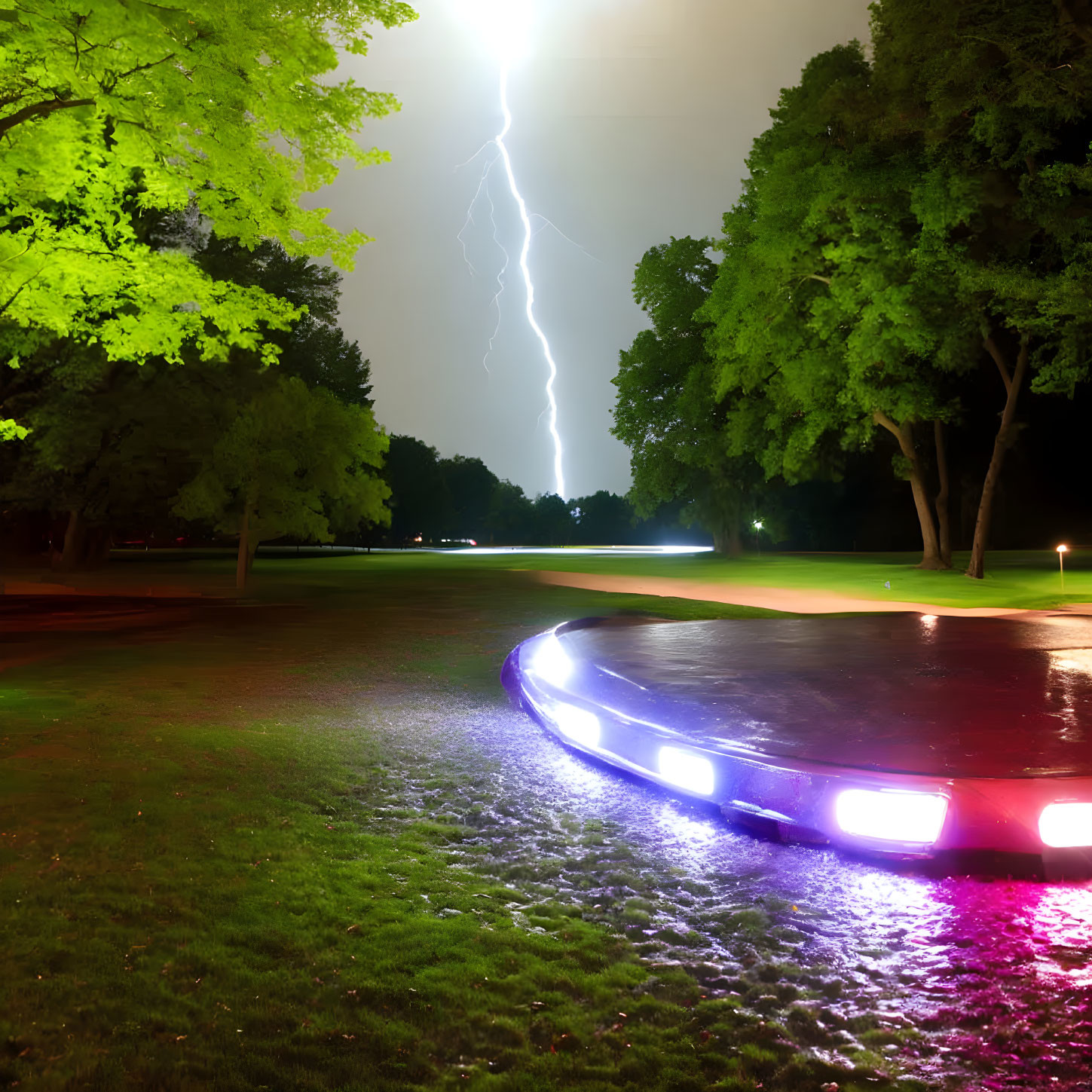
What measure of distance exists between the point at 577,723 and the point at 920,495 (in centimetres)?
2970

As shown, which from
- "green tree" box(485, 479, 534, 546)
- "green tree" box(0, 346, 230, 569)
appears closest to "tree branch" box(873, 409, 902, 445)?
"green tree" box(0, 346, 230, 569)

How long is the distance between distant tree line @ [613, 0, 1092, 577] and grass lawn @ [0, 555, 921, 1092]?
23.0 m

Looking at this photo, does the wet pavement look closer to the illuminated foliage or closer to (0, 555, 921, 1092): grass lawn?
(0, 555, 921, 1092): grass lawn

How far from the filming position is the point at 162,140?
11539mm

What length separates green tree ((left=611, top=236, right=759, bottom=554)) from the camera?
47.0 metres

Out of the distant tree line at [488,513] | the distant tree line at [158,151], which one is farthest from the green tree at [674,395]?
the distant tree line at [488,513]

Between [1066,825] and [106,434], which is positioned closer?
[1066,825]

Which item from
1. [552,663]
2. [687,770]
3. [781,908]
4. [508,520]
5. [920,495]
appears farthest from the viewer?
[508,520]

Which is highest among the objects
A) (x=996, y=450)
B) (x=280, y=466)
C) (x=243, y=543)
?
(x=996, y=450)

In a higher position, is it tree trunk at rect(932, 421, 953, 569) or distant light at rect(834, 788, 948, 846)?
tree trunk at rect(932, 421, 953, 569)

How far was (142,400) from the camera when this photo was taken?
33188 millimetres

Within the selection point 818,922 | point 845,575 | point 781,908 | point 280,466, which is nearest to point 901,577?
point 845,575

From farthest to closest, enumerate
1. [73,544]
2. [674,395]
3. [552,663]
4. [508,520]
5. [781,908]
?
1. [508,520]
2. [674,395]
3. [73,544]
4. [552,663]
5. [781,908]

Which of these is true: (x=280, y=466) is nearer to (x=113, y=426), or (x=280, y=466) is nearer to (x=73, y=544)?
(x=113, y=426)
